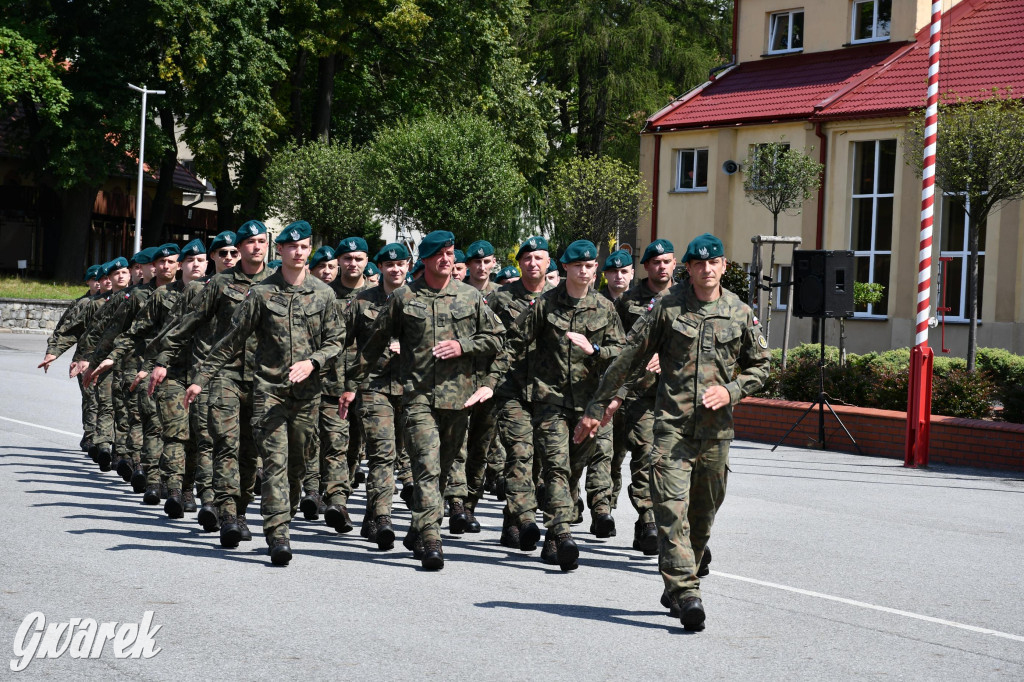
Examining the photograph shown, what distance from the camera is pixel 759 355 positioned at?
7.07m

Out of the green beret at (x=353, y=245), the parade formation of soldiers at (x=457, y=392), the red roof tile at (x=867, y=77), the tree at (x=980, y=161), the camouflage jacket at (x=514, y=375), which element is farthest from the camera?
the red roof tile at (x=867, y=77)

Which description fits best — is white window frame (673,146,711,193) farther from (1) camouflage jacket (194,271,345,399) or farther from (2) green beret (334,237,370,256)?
(1) camouflage jacket (194,271,345,399)

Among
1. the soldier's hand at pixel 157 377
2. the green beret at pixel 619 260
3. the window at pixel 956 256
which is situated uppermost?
the window at pixel 956 256

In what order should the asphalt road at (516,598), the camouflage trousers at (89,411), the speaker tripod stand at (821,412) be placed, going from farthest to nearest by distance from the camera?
1. the speaker tripod stand at (821,412)
2. the camouflage trousers at (89,411)
3. the asphalt road at (516,598)

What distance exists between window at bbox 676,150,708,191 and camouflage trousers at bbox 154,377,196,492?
92.6 feet

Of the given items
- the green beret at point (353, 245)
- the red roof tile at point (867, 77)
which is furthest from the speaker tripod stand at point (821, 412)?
the red roof tile at point (867, 77)

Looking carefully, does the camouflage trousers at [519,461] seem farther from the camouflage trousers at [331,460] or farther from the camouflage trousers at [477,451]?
the camouflage trousers at [331,460]

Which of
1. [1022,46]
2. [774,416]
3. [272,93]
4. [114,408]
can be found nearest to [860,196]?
[1022,46]

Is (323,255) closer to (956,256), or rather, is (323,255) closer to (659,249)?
(659,249)

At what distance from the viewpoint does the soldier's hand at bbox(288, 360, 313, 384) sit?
8258 mm

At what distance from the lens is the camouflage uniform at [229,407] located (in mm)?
8992

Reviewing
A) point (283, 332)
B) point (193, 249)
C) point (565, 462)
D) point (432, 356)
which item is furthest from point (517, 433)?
point (193, 249)

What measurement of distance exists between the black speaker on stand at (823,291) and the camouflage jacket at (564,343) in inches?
326

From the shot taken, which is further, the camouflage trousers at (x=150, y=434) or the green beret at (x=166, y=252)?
the green beret at (x=166, y=252)
